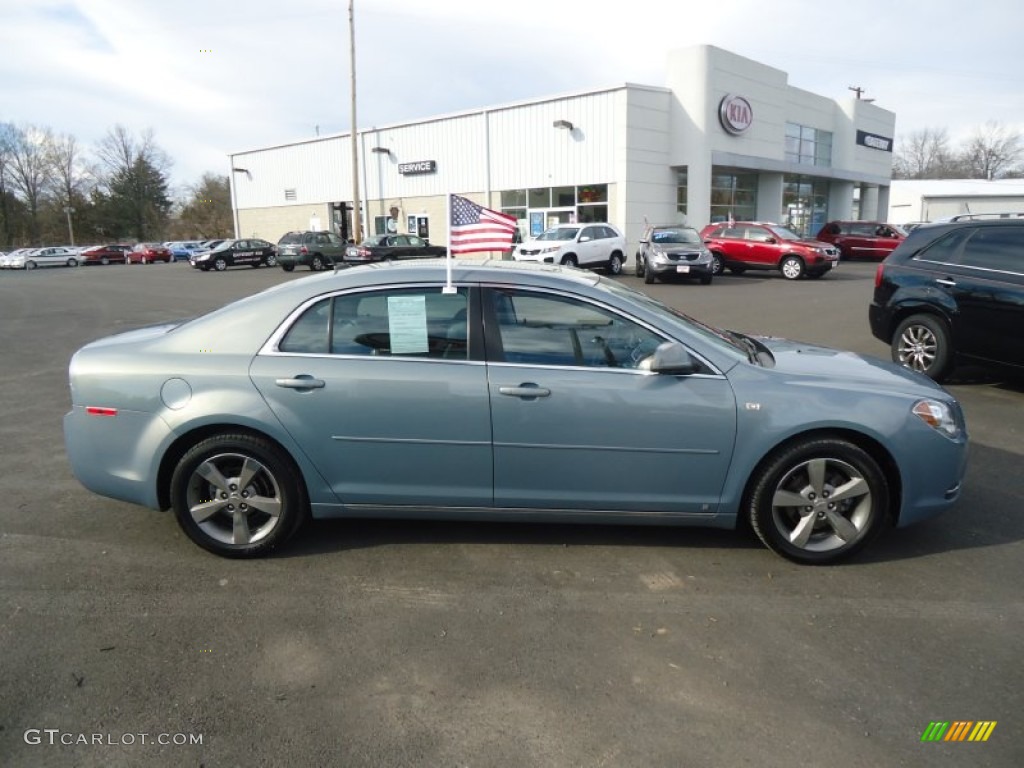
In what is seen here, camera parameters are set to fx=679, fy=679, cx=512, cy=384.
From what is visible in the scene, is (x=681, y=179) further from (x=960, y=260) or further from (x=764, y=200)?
(x=960, y=260)

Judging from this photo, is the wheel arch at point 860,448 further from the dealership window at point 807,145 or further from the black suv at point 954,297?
the dealership window at point 807,145

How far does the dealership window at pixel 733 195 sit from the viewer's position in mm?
30453

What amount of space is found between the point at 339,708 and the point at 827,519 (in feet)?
8.30

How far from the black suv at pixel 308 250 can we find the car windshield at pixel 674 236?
14802 mm

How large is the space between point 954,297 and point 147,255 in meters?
52.7

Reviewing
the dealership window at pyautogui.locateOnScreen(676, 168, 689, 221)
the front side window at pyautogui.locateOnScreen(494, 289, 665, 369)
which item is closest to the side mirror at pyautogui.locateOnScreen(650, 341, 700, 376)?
the front side window at pyautogui.locateOnScreen(494, 289, 665, 369)

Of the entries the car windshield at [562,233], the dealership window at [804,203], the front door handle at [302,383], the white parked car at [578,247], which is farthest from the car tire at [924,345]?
the dealership window at [804,203]

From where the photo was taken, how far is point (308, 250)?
29.3 m

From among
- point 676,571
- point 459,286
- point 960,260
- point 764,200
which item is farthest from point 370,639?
point 764,200

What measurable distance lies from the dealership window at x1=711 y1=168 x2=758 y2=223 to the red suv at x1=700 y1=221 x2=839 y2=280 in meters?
7.36

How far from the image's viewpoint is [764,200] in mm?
32969

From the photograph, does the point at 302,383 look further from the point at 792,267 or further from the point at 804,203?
the point at 804,203

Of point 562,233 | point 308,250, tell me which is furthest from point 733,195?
point 308,250

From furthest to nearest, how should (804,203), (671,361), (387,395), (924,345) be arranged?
(804,203) → (924,345) → (387,395) → (671,361)
